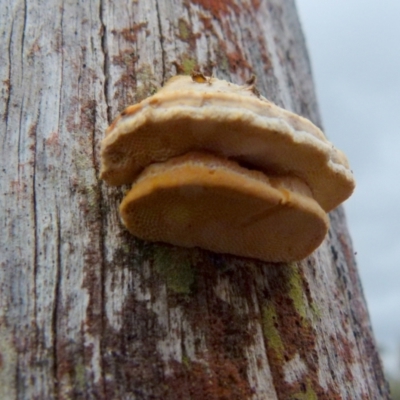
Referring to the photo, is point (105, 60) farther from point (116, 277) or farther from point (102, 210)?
point (116, 277)

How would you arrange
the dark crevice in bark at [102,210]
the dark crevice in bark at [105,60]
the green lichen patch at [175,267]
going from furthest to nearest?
1. the dark crevice in bark at [105,60]
2. the green lichen patch at [175,267]
3. the dark crevice in bark at [102,210]

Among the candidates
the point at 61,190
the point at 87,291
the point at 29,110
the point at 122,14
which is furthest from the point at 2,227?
the point at 122,14

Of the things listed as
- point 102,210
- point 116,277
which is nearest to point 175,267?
point 116,277

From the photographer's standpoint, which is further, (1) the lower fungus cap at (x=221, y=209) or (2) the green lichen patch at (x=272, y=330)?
(2) the green lichen patch at (x=272, y=330)

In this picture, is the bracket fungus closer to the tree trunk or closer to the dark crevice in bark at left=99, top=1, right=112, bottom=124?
the tree trunk

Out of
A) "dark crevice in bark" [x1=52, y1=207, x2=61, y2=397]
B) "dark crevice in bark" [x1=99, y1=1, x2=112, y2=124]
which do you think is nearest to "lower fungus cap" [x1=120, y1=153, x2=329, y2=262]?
"dark crevice in bark" [x1=52, y1=207, x2=61, y2=397]

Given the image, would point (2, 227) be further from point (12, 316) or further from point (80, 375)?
point (80, 375)

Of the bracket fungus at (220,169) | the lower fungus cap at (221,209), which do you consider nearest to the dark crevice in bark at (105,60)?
the bracket fungus at (220,169)

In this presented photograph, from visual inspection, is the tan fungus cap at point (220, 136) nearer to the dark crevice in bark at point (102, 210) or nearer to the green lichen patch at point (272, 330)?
the dark crevice in bark at point (102, 210)

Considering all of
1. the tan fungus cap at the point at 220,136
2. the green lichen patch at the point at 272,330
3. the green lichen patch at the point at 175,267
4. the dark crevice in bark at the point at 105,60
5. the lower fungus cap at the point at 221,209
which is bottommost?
the green lichen patch at the point at 272,330
